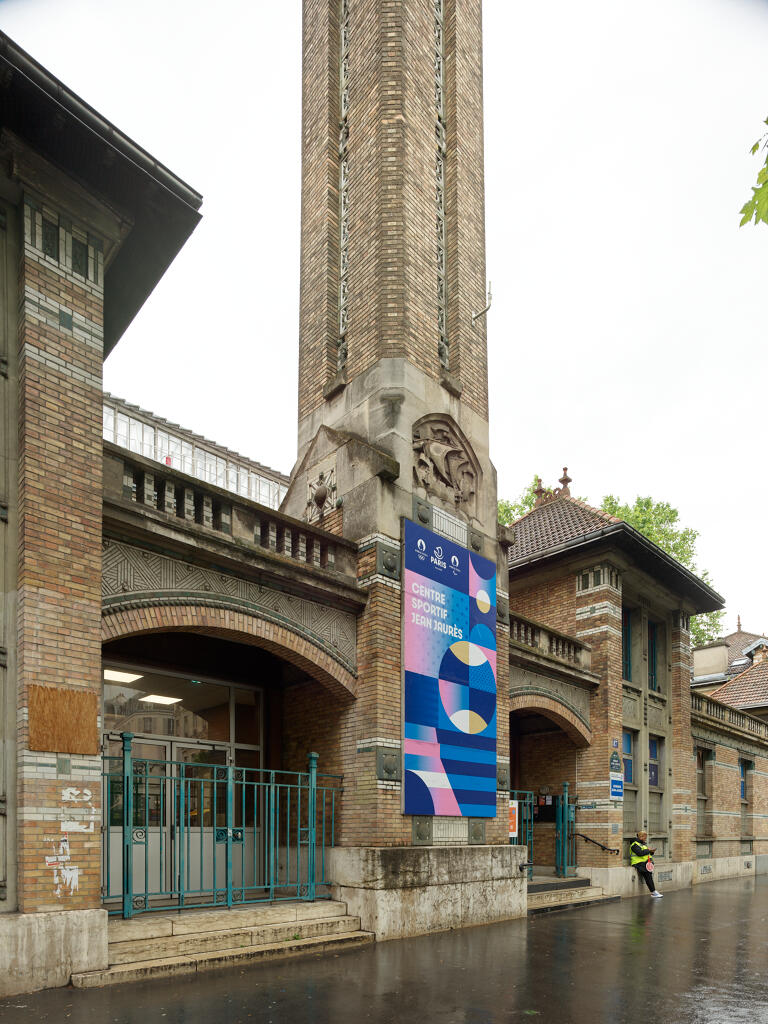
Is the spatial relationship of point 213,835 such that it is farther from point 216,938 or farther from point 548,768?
point 548,768

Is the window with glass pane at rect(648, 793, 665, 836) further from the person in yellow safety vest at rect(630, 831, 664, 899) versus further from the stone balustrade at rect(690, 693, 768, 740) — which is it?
the stone balustrade at rect(690, 693, 768, 740)

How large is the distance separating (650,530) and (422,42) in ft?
85.8

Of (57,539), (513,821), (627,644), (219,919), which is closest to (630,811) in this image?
(627,644)

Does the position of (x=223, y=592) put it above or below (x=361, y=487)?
below

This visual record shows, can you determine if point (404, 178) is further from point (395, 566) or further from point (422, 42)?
point (395, 566)

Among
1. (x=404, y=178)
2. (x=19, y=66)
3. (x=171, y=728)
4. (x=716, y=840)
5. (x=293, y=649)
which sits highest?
(x=404, y=178)

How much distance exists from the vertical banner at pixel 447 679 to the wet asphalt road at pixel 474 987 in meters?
2.08

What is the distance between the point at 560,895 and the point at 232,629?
31.5 feet

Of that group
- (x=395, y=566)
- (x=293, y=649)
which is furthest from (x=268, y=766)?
(x=395, y=566)

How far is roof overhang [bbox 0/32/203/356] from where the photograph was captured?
880cm

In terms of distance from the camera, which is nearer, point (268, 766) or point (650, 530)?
point (268, 766)

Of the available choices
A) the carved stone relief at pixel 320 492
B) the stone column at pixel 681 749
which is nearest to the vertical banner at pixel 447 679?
the carved stone relief at pixel 320 492

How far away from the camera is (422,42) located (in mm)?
16062

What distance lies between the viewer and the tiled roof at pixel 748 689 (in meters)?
32.2
